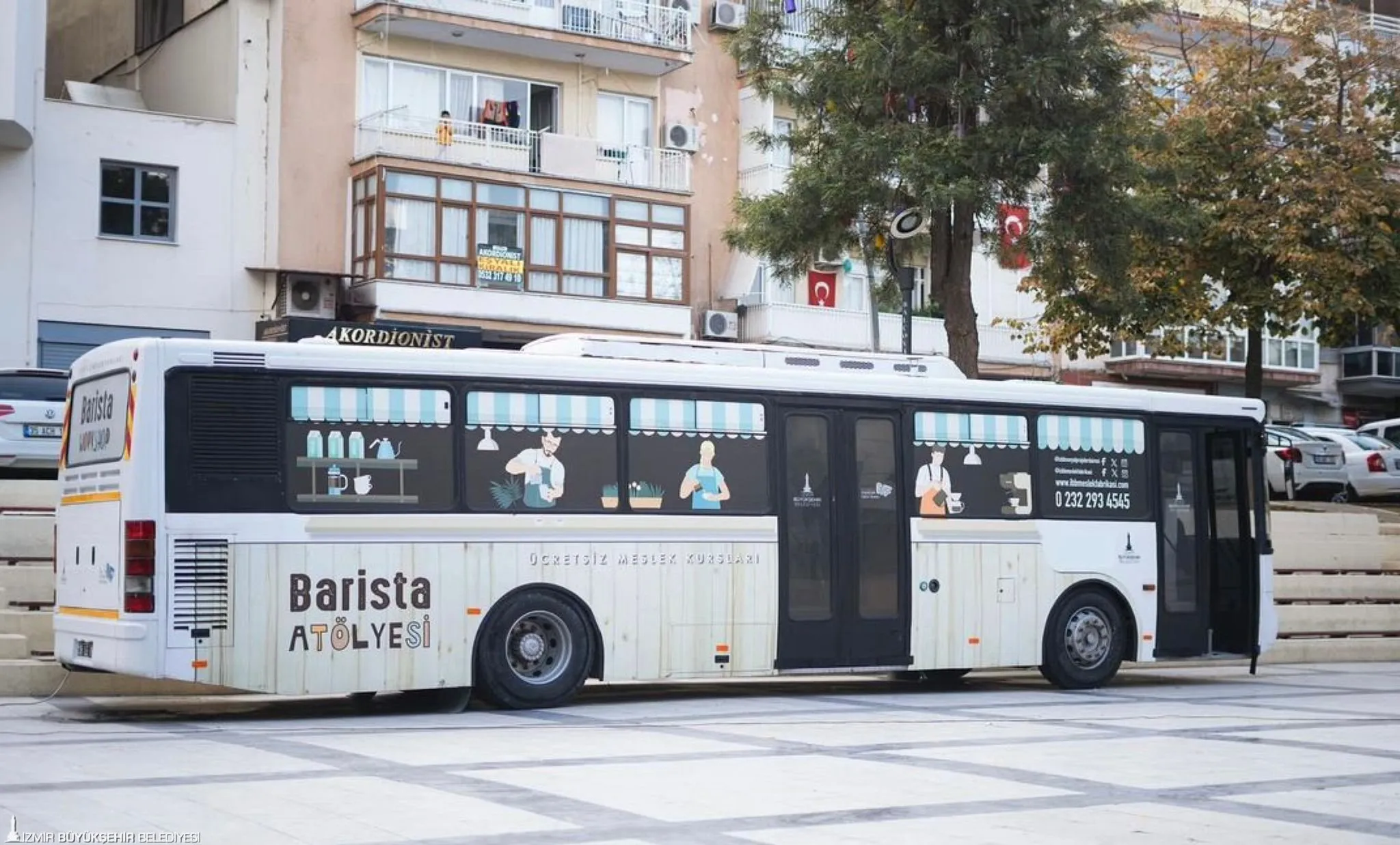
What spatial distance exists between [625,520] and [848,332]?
2888cm

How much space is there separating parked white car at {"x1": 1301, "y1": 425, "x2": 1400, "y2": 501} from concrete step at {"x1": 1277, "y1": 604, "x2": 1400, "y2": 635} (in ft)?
36.2

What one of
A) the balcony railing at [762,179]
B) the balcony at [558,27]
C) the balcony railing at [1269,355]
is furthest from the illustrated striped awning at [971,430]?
the balcony railing at [1269,355]

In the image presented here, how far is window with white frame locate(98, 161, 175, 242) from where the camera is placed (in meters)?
34.3

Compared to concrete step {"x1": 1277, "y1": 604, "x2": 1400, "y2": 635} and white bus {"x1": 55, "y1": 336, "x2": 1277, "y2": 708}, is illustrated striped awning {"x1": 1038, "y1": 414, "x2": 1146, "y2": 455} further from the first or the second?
concrete step {"x1": 1277, "y1": 604, "x2": 1400, "y2": 635}

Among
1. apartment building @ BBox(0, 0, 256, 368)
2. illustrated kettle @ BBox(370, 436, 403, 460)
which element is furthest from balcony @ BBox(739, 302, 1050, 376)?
illustrated kettle @ BBox(370, 436, 403, 460)

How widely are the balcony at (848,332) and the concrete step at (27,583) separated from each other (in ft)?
85.5

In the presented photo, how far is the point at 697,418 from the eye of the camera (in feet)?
53.3

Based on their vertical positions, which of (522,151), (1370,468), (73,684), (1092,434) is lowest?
(73,684)

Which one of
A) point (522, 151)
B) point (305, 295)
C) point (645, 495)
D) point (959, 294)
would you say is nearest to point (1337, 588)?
point (959, 294)

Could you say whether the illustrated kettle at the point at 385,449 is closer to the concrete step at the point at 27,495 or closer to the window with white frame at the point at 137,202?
the concrete step at the point at 27,495

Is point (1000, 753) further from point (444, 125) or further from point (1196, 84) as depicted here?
point (444, 125)

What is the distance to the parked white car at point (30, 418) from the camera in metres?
24.8

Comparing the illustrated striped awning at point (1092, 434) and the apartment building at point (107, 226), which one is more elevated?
the apartment building at point (107, 226)

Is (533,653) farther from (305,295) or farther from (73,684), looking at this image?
(305,295)
